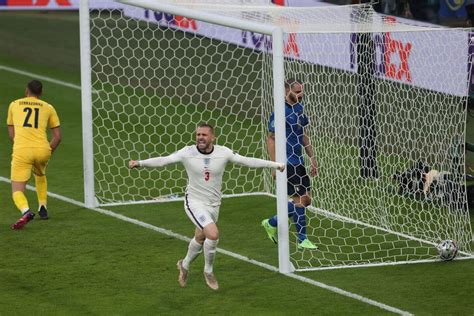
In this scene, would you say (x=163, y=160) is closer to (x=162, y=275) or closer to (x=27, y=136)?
(x=162, y=275)

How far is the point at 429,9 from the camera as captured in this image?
93.6ft

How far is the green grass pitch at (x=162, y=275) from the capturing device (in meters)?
12.7

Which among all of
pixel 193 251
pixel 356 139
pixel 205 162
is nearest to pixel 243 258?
pixel 193 251

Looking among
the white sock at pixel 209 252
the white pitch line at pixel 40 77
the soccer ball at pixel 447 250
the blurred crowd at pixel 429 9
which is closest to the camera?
the white sock at pixel 209 252

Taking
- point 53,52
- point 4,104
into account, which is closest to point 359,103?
point 4,104

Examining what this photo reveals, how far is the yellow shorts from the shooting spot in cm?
1572

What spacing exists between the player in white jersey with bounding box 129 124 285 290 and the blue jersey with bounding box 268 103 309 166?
1.63 meters

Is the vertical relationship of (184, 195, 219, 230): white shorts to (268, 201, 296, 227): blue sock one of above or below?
above

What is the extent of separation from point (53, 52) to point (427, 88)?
14.8 metres

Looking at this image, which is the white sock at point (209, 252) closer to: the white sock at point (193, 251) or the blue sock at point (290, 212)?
the white sock at point (193, 251)

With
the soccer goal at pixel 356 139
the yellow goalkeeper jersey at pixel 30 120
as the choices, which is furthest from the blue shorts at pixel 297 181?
the yellow goalkeeper jersey at pixel 30 120

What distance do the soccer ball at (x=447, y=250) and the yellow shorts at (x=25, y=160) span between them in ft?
16.8

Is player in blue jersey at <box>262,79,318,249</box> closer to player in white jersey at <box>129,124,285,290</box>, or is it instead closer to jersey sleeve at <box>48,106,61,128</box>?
player in white jersey at <box>129,124,285,290</box>

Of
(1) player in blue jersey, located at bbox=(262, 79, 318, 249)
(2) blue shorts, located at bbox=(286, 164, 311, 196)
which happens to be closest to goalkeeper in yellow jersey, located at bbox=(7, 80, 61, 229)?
(1) player in blue jersey, located at bbox=(262, 79, 318, 249)
